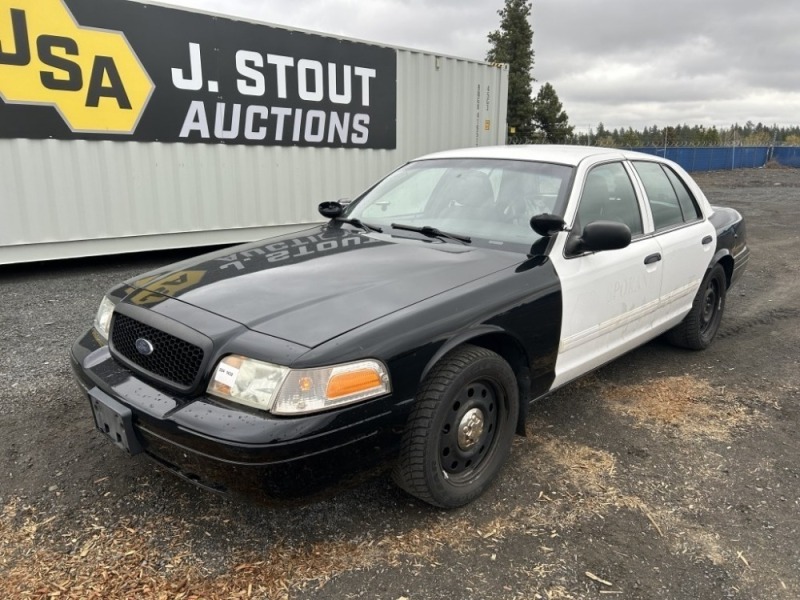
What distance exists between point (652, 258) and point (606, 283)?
0.63 metres

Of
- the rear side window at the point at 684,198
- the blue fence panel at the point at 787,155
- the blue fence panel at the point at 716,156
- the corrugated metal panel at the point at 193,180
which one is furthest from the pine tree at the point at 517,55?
the rear side window at the point at 684,198

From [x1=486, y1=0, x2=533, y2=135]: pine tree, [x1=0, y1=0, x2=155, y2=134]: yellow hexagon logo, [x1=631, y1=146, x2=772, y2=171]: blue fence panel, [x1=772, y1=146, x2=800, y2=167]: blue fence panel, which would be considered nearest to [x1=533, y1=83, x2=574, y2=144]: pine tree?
[x1=486, y1=0, x2=533, y2=135]: pine tree

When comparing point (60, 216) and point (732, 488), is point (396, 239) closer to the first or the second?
point (732, 488)

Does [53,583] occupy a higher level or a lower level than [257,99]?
lower

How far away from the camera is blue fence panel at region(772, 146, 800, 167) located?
36.8 metres

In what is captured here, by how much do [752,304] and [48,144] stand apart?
310 inches

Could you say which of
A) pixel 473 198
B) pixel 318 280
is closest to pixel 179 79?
pixel 473 198

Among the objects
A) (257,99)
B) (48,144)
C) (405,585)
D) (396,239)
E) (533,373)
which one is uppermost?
(257,99)

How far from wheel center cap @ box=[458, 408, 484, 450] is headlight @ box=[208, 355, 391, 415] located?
21.9 inches

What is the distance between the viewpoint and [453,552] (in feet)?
8.02

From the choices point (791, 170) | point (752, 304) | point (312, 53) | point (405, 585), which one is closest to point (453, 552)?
point (405, 585)

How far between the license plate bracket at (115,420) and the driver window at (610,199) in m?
2.47

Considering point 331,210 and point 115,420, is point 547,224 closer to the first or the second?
point 331,210

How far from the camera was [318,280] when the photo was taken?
2.68 metres
